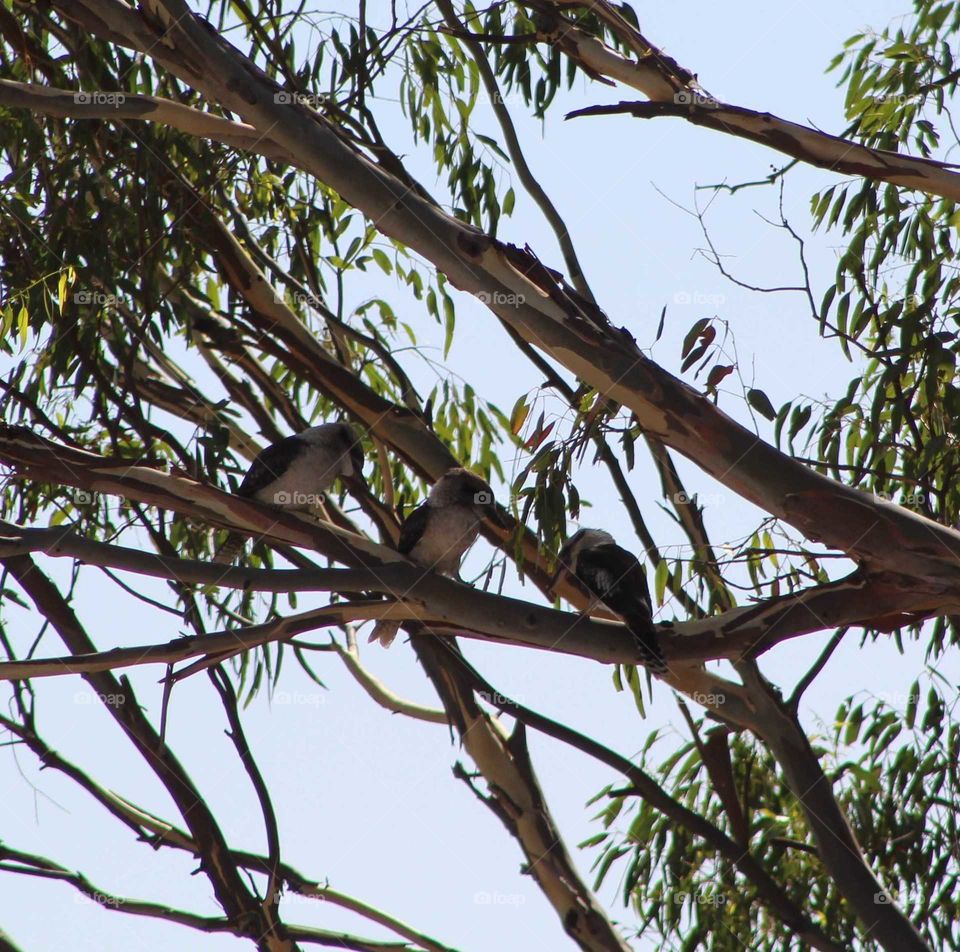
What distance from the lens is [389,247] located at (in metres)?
4.92

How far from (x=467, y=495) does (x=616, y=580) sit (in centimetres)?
77

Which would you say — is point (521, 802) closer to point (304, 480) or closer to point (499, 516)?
point (499, 516)

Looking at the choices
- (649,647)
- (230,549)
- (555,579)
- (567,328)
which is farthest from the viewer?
(230,549)

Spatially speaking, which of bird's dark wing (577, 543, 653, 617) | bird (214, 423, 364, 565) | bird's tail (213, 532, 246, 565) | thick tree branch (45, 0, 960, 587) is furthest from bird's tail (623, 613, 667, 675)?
bird's tail (213, 532, 246, 565)

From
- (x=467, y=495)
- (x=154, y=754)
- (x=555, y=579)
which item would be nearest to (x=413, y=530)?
(x=467, y=495)

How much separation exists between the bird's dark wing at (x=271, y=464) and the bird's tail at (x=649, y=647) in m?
1.70

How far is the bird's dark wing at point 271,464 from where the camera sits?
13.7 feet

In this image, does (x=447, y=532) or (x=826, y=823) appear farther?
(x=447, y=532)

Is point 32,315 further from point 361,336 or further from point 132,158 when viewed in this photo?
point 361,336

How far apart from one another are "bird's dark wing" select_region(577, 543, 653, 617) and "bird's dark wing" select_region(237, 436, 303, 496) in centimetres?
114

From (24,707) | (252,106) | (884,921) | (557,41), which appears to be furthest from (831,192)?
(24,707)

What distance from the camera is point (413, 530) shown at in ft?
13.6

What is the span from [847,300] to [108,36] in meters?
2.40

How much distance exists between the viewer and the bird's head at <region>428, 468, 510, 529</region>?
159 inches
